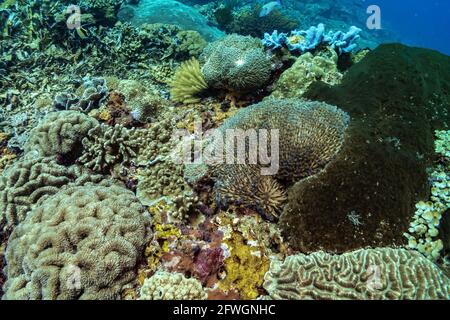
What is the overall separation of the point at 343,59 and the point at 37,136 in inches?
260

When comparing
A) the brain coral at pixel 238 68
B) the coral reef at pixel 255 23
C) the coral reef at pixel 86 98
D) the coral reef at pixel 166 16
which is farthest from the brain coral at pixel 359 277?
the coral reef at pixel 255 23

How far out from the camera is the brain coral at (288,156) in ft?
12.3

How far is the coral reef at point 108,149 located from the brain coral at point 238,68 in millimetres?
1978

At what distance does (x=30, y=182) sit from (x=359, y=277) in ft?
14.7

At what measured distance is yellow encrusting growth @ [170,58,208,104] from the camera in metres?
6.19

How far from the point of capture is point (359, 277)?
9.85ft

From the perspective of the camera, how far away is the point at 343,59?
727cm

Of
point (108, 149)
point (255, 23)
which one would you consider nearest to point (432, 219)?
point (108, 149)

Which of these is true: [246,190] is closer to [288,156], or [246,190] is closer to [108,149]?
[288,156]

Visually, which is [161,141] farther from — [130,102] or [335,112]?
[335,112]

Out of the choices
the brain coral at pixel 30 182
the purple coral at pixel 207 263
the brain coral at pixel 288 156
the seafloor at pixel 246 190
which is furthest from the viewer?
the brain coral at pixel 30 182

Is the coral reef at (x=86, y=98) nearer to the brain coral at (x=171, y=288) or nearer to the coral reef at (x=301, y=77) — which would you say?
the coral reef at (x=301, y=77)

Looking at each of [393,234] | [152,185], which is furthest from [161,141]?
[393,234]
